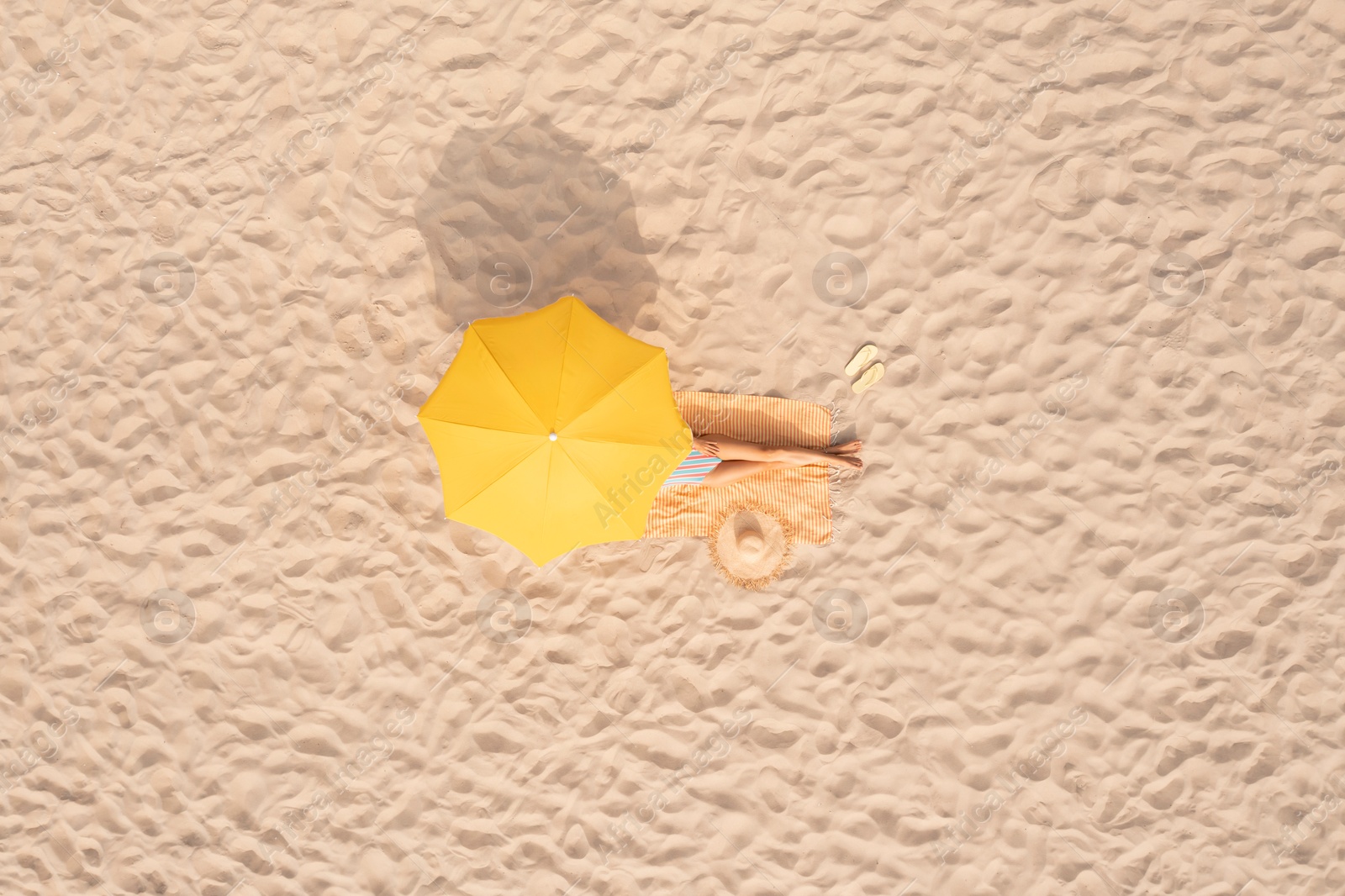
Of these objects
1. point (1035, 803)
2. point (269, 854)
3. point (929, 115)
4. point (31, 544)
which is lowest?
point (269, 854)

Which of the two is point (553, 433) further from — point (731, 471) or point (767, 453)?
point (767, 453)

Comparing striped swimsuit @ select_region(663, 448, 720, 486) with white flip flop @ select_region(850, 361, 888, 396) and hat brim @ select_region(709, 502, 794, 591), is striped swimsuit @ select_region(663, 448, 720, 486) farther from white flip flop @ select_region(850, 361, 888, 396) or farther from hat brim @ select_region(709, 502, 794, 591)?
white flip flop @ select_region(850, 361, 888, 396)

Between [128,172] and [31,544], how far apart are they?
2630 mm

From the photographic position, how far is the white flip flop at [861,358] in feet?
16.8

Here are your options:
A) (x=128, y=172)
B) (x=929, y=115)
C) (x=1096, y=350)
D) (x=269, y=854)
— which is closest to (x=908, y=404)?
(x=1096, y=350)

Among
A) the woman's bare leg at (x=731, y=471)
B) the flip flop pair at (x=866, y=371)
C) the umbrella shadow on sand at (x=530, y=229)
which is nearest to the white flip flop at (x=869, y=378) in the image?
the flip flop pair at (x=866, y=371)

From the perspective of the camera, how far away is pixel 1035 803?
4.92 m

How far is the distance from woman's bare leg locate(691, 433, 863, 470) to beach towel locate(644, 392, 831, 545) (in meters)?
0.09

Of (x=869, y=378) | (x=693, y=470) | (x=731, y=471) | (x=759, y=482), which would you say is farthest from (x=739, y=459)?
(x=869, y=378)

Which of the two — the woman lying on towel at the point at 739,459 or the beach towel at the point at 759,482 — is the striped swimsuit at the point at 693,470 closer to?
the woman lying on towel at the point at 739,459

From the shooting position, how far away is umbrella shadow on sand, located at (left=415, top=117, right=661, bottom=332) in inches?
208

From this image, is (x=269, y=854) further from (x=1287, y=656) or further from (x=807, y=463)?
(x=1287, y=656)

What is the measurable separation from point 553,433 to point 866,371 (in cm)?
224

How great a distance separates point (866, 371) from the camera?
202 inches
